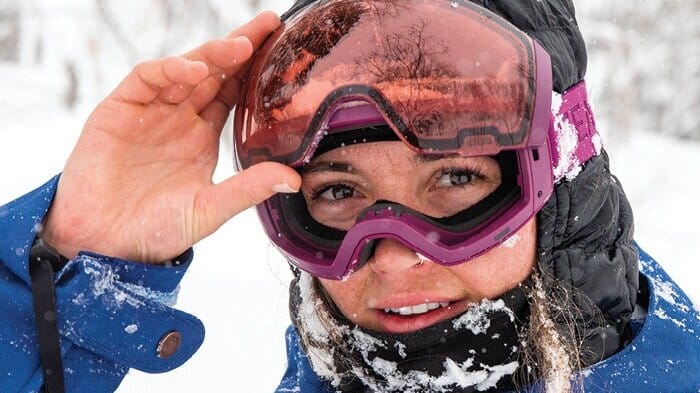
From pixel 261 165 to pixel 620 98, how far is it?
39.9 feet

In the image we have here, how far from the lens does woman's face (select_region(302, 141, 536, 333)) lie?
2.00 metres

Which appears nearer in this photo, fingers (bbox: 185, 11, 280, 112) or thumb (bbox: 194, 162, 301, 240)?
thumb (bbox: 194, 162, 301, 240)

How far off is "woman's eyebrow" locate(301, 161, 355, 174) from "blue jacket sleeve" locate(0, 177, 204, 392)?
460 millimetres

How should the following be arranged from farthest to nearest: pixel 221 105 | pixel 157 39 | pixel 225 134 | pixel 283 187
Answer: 1. pixel 157 39
2. pixel 225 134
3. pixel 221 105
4. pixel 283 187

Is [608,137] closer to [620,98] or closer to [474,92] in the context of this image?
[620,98]

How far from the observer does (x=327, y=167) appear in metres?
2.09

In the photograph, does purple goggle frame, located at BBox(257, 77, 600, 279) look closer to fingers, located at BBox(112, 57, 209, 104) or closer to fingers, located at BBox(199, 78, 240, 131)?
fingers, located at BBox(112, 57, 209, 104)

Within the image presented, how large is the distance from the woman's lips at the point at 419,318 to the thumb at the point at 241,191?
45 cm

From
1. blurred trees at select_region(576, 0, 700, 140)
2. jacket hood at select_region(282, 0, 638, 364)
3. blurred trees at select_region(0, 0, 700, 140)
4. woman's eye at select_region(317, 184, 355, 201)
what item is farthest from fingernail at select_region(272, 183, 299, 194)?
blurred trees at select_region(0, 0, 700, 140)

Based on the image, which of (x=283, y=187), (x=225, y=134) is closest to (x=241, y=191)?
(x=283, y=187)

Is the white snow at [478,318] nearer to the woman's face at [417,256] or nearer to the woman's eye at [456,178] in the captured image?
the woman's face at [417,256]

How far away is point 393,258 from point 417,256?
6 centimetres

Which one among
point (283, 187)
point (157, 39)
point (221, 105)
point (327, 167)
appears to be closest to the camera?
point (283, 187)

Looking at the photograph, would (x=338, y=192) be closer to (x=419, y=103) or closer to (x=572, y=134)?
(x=419, y=103)
